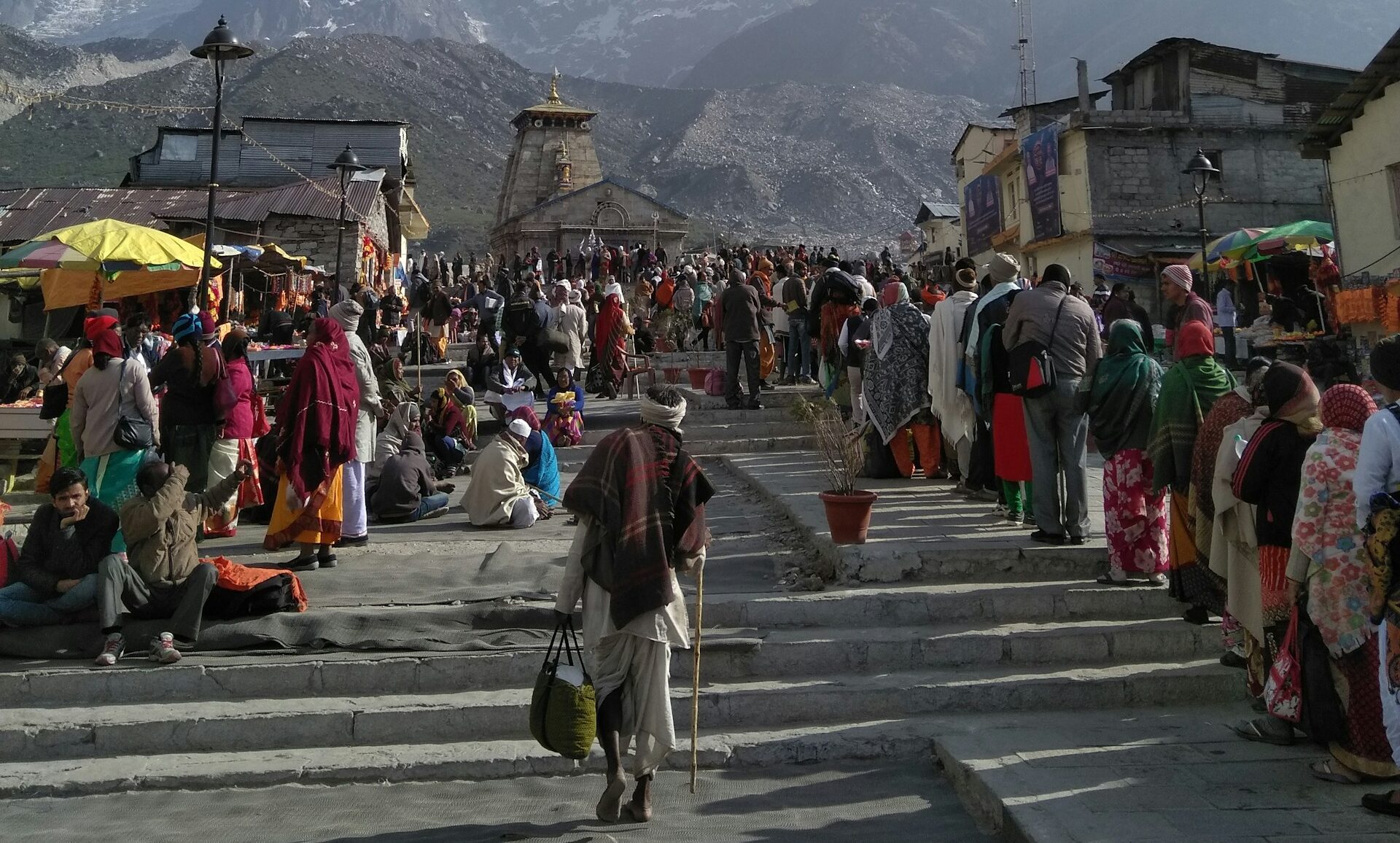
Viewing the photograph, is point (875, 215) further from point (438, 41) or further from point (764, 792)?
point (764, 792)

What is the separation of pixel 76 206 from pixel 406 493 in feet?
64.0

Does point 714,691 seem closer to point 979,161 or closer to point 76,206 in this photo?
point 76,206

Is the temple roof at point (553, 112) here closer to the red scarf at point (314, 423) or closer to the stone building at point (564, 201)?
the stone building at point (564, 201)

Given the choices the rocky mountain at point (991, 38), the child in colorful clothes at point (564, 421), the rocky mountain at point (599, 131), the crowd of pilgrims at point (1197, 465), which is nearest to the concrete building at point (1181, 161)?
the child in colorful clothes at point (564, 421)

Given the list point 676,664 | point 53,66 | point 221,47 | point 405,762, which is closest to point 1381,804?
point 676,664

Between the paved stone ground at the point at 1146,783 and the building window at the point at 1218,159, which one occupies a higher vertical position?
the building window at the point at 1218,159

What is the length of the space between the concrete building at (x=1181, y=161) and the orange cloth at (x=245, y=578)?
23.5m

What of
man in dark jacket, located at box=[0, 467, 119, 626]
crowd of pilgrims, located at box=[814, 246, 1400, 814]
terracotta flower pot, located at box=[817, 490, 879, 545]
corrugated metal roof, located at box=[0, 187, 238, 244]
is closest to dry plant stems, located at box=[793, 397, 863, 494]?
terracotta flower pot, located at box=[817, 490, 879, 545]

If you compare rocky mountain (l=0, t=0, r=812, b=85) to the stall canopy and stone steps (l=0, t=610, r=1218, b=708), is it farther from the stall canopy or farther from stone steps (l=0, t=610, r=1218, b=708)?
stone steps (l=0, t=610, r=1218, b=708)

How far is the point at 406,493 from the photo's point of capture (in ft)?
30.5

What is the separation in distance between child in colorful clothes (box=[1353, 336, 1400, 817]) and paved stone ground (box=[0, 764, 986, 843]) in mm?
1489

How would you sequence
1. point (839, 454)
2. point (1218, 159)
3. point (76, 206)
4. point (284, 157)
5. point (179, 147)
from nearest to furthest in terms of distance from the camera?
point (839, 454) < point (76, 206) < point (1218, 159) < point (179, 147) < point (284, 157)

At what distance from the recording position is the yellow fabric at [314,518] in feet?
24.0

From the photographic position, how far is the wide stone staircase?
5129 millimetres
